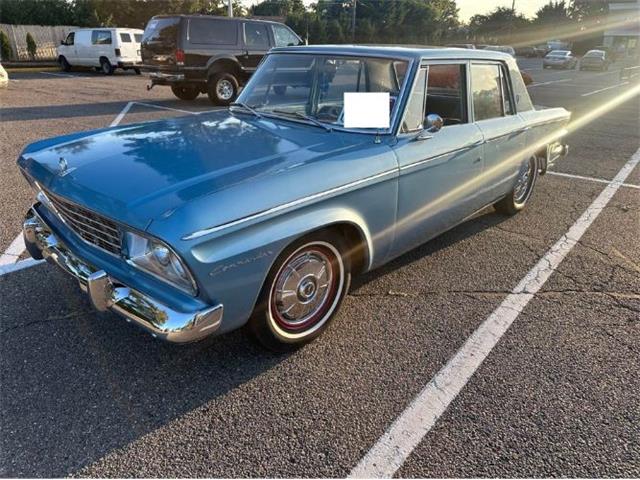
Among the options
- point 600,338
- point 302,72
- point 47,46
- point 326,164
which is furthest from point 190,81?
point 47,46

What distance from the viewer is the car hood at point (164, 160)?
88.0 inches

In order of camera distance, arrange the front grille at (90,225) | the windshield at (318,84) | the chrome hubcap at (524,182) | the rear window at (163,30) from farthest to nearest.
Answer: the rear window at (163,30), the chrome hubcap at (524,182), the windshield at (318,84), the front grille at (90,225)

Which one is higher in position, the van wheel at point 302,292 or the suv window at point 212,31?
the suv window at point 212,31

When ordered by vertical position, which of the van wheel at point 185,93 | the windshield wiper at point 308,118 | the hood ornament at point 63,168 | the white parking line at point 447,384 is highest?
the van wheel at point 185,93

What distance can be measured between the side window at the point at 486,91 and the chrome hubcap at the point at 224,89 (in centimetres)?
933

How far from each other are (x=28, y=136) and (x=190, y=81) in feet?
15.8

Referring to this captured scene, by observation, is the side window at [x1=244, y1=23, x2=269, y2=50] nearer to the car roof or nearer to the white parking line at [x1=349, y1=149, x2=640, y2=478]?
the car roof

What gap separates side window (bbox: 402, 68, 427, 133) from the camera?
3.15m

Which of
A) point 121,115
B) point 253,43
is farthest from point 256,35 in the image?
point 121,115

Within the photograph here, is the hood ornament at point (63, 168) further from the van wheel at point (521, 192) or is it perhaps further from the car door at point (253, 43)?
the car door at point (253, 43)

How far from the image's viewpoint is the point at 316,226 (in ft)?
8.32

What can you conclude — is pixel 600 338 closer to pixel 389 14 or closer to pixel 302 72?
pixel 302 72

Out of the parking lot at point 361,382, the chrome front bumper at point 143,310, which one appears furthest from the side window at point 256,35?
the chrome front bumper at point 143,310

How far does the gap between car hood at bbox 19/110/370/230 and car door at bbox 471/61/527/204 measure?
1.36 meters
